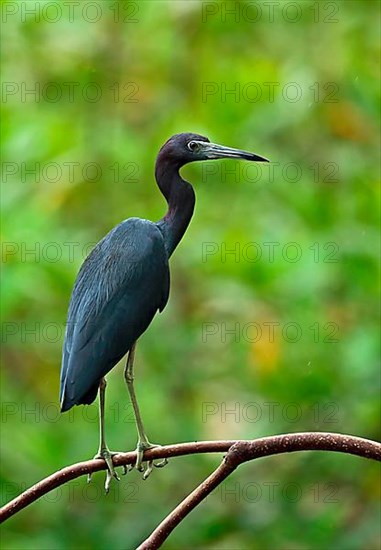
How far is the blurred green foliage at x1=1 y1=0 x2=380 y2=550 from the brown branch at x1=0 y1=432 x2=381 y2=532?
168 cm

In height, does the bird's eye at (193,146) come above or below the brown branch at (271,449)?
above

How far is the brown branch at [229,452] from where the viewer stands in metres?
1.67

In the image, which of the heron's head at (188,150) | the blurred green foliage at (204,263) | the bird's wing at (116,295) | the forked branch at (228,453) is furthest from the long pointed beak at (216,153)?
the blurred green foliage at (204,263)

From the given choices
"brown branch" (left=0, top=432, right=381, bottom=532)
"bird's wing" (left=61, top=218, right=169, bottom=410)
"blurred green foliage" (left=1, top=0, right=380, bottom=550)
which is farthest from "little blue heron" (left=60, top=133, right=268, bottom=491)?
"blurred green foliage" (left=1, top=0, right=380, bottom=550)

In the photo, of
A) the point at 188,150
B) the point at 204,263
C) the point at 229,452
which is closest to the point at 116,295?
the point at 188,150

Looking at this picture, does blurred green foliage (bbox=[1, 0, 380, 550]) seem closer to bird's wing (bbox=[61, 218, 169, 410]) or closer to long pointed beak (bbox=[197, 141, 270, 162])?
bird's wing (bbox=[61, 218, 169, 410])

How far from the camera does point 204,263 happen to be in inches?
148

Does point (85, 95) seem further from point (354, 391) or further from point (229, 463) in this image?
point (229, 463)

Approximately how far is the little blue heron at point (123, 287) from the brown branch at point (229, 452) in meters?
0.33

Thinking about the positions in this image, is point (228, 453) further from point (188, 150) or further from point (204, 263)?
point (204, 263)

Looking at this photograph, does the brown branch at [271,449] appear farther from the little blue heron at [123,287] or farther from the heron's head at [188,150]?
the heron's head at [188,150]

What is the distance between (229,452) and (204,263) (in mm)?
2032

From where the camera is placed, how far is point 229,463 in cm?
173

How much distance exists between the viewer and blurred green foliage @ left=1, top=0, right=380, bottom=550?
3533 mm
